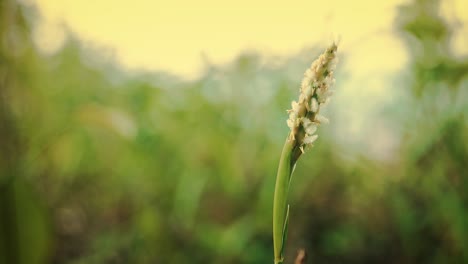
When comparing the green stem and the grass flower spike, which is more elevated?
the grass flower spike

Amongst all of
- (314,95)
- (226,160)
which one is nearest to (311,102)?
(314,95)

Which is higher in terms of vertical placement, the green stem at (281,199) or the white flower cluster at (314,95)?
the white flower cluster at (314,95)

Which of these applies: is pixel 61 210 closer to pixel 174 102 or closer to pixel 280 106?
pixel 174 102

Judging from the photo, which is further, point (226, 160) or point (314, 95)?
point (226, 160)

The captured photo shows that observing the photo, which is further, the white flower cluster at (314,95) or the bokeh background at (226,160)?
the bokeh background at (226,160)

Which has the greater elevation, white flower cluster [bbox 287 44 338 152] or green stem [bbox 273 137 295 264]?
white flower cluster [bbox 287 44 338 152]

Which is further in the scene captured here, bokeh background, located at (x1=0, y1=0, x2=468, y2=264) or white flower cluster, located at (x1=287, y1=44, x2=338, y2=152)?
bokeh background, located at (x1=0, y1=0, x2=468, y2=264)

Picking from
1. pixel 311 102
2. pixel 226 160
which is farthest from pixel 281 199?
pixel 226 160

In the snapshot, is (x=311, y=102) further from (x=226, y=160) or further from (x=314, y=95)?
(x=226, y=160)

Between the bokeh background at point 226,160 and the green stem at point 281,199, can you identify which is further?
the bokeh background at point 226,160

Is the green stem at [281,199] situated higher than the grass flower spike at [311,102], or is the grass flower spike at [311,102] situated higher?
the grass flower spike at [311,102]
